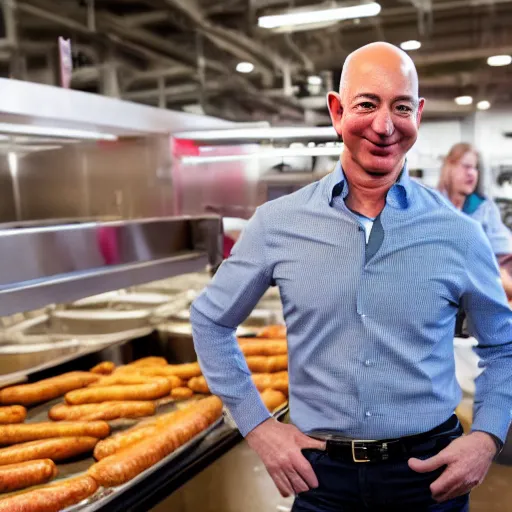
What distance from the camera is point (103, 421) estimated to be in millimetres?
2010

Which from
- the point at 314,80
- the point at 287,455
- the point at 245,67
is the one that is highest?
the point at 245,67

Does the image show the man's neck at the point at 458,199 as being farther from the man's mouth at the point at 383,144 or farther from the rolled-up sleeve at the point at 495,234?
the man's mouth at the point at 383,144

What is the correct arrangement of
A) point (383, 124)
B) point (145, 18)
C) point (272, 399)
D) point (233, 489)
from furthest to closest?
point (145, 18) → point (272, 399) → point (233, 489) → point (383, 124)

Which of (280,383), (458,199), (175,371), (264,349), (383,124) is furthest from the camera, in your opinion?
(458,199)

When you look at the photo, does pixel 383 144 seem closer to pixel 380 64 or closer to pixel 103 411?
pixel 380 64

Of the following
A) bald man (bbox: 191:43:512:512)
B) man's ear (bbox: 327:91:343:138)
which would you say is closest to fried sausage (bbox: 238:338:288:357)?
bald man (bbox: 191:43:512:512)

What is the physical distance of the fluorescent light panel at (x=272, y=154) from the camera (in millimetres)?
4196

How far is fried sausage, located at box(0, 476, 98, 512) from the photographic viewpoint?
1441 millimetres

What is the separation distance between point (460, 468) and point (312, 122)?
132 inches

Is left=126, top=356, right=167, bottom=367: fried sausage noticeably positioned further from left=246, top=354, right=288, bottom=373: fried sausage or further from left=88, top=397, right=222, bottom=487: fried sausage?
left=88, top=397, right=222, bottom=487: fried sausage

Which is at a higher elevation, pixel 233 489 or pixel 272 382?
pixel 272 382

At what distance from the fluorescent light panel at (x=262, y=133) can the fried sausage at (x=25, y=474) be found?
280 centimetres

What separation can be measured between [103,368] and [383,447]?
4.75 ft

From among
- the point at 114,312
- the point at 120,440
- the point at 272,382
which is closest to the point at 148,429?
the point at 120,440
